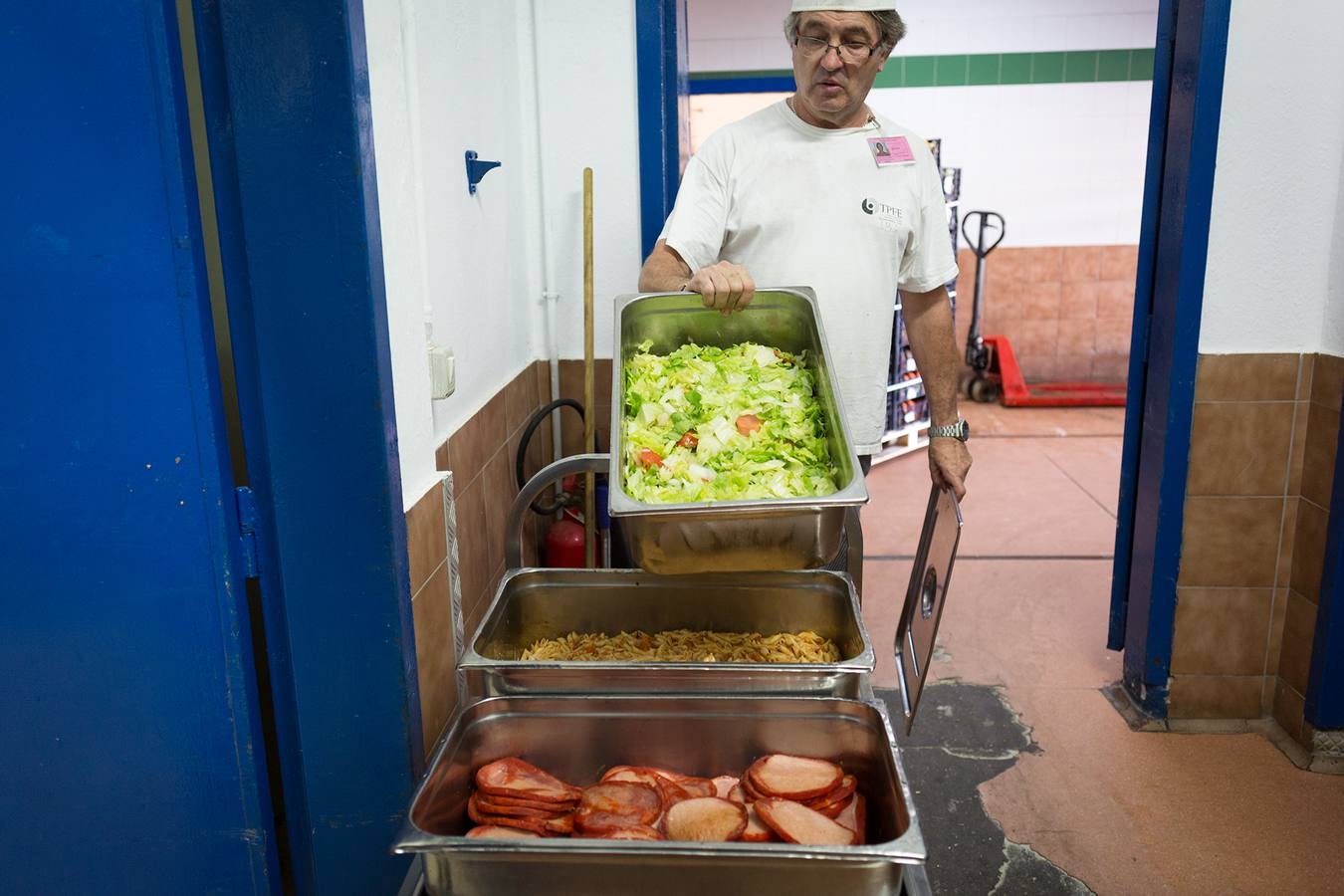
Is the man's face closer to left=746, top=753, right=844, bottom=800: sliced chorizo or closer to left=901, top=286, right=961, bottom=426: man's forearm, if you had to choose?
left=901, top=286, right=961, bottom=426: man's forearm

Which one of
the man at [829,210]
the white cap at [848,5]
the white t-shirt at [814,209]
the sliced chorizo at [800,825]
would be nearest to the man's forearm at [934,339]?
the man at [829,210]

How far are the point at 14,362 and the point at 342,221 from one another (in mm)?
510

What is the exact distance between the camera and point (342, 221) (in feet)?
4.58

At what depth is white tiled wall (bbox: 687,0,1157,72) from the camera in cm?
700

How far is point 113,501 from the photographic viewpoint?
4.75 ft

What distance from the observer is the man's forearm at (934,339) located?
240cm

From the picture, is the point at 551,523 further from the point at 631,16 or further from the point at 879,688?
the point at 631,16

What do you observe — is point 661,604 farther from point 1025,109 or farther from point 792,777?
point 1025,109

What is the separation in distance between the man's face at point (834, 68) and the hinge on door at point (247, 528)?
4.71 ft

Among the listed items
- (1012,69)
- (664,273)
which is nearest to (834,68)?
(664,273)

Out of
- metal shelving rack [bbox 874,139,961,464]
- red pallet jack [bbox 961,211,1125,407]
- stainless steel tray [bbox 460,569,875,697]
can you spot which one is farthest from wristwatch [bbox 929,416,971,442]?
red pallet jack [bbox 961,211,1125,407]

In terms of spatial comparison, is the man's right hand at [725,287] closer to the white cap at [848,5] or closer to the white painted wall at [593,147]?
the white cap at [848,5]

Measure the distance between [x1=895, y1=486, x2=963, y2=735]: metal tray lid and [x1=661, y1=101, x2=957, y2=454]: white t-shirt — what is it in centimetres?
45

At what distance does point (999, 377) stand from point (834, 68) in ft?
19.4
